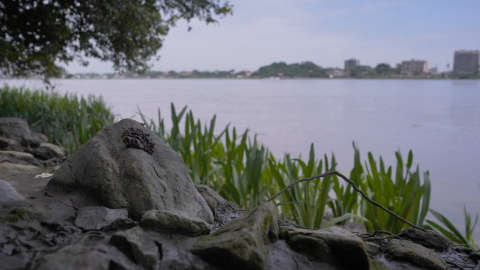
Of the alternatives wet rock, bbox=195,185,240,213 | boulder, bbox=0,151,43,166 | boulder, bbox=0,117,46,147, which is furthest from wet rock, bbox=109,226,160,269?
boulder, bbox=0,117,46,147

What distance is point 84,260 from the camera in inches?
31.4

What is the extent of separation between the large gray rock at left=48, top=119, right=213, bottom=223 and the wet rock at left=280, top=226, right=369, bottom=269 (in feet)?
1.26

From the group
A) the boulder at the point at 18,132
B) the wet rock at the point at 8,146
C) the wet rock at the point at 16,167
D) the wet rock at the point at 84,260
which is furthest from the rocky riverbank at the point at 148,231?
the boulder at the point at 18,132

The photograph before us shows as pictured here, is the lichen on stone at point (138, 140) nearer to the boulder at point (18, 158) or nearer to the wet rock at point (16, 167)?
the wet rock at point (16, 167)

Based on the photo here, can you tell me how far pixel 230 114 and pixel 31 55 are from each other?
15.0ft

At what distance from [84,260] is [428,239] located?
3.99ft

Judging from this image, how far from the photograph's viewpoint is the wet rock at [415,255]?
1.13 m

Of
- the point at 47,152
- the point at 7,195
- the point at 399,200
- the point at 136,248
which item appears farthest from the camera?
the point at 47,152

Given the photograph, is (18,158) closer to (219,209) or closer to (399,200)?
(219,209)

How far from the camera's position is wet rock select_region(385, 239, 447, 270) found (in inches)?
44.6

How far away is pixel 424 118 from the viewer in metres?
7.68

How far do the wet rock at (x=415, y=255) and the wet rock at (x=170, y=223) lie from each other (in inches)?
25.9

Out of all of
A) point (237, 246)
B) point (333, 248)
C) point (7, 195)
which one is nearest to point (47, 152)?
point (7, 195)

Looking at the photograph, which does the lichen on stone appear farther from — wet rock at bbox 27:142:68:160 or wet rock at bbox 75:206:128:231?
wet rock at bbox 27:142:68:160
